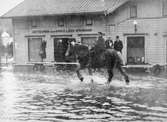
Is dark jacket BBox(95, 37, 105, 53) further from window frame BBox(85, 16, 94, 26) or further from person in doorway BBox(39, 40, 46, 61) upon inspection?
A: window frame BBox(85, 16, 94, 26)

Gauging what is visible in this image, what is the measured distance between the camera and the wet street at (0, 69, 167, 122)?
9.01 metres

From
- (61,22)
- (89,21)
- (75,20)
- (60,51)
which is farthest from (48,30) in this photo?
(89,21)

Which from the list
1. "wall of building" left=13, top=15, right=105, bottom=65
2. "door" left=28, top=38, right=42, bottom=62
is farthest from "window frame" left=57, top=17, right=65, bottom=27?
"door" left=28, top=38, right=42, bottom=62

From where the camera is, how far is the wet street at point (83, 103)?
29.6 feet

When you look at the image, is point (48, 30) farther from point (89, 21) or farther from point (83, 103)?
point (83, 103)

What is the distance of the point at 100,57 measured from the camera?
1612 centimetres

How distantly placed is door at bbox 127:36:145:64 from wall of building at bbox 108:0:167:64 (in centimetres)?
29

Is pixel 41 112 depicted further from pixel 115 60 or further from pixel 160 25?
pixel 160 25

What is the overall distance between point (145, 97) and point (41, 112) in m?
3.79

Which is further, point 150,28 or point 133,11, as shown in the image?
point 133,11

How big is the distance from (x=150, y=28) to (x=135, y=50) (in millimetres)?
1982

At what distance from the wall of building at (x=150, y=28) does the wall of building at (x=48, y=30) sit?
218 cm

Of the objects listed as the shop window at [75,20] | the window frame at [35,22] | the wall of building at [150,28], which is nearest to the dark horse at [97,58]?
the wall of building at [150,28]

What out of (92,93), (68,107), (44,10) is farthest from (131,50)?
(68,107)
